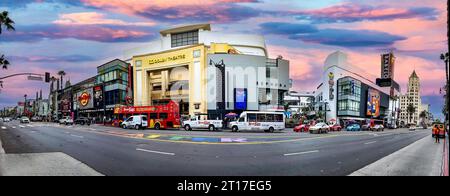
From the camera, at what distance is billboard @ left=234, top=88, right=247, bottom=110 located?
53.4 meters

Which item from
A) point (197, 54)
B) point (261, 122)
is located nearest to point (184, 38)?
point (197, 54)

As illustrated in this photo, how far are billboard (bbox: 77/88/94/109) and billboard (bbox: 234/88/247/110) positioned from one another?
42972 millimetres

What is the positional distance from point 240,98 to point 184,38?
2760cm

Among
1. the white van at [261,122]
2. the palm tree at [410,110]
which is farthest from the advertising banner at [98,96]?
the palm tree at [410,110]

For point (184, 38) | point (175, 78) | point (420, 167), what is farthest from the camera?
point (184, 38)

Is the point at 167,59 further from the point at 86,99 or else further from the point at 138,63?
the point at 86,99

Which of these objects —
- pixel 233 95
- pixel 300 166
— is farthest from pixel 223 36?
pixel 300 166

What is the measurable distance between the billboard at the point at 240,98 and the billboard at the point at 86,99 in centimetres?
4297

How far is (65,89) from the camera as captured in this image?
307 feet

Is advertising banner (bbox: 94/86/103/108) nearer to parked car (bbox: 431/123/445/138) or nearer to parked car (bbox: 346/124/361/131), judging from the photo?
parked car (bbox: 346/124/361/131)

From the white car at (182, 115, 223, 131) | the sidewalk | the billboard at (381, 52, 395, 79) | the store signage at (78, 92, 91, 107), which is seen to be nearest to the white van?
the white car at (182, 115, 223, 131)

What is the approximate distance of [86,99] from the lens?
74438 mm
